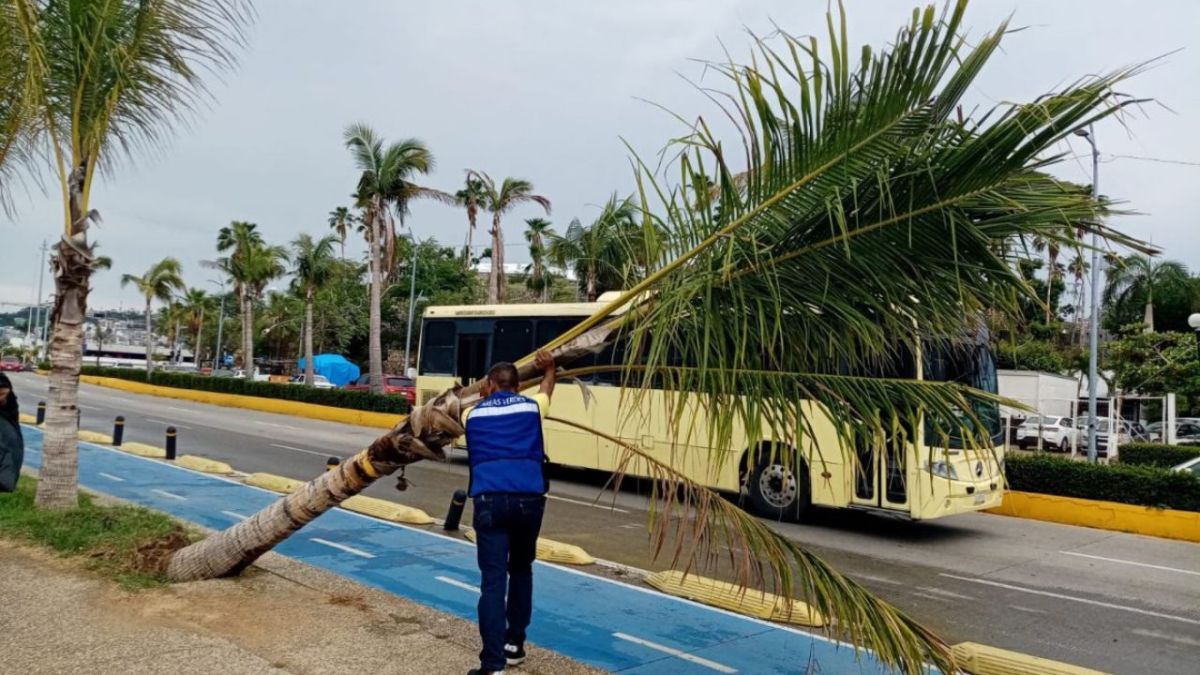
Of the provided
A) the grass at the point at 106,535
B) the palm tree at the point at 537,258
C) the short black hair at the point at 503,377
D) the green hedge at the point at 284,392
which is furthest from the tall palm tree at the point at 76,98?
the palm tree at the point at 537,258

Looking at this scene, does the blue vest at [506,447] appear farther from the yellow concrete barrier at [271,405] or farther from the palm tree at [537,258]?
the palm tree at [537,258]

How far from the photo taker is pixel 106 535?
289 inches

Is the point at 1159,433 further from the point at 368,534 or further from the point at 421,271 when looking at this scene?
the point at 421,271

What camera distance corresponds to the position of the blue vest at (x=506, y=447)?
4.68m

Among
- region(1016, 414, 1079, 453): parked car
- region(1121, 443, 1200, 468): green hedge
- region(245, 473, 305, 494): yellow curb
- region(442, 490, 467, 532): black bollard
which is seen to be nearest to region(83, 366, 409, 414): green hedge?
region(245, 473, 305, 494): yellow curb

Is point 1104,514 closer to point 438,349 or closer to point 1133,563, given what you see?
point 1133,563

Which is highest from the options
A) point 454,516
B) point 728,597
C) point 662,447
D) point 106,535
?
point 662,447

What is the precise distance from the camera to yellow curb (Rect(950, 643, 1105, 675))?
570cm

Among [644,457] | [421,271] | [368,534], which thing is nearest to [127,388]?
[421,271]

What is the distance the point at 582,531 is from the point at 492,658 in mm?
6454

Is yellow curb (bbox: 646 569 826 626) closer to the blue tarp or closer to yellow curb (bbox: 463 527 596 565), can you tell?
yellow curb (bbox: 463 527 596 565)

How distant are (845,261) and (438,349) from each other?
45.4 ft

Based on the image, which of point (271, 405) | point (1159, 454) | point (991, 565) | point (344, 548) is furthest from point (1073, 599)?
point (271, 405)

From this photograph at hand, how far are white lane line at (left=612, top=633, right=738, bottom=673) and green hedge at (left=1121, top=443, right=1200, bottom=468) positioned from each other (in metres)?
15.9
